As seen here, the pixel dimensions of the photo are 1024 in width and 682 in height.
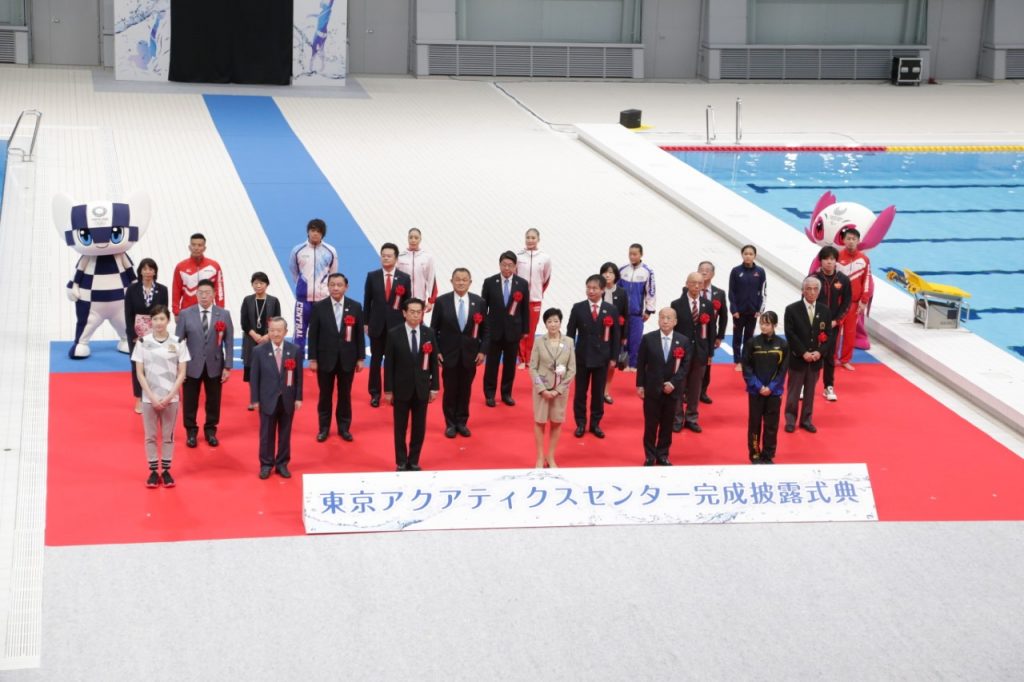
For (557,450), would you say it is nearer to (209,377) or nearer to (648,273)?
(648,273)

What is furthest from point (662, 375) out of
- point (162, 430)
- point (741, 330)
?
point (162, 430)

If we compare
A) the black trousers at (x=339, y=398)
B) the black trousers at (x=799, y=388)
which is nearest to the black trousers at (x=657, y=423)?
the black trousers at (x=799, y=388)

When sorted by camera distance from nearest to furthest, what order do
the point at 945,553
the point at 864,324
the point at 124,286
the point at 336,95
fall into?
the point at 945,553 < the point at 124,286 < the point at 864,324 < the point at 336,95

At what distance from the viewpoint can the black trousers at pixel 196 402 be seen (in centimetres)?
1062

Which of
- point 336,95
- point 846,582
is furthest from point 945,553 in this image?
point 336,95

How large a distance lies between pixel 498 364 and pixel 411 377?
1.84 m

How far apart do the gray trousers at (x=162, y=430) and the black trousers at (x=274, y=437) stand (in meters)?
0.62

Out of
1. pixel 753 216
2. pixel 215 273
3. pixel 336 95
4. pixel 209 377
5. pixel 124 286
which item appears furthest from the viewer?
pixel 336 95

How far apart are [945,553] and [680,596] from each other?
1987mm

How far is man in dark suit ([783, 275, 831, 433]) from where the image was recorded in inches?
444

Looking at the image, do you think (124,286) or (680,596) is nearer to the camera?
(680,596)

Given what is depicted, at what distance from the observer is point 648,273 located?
12.1 m

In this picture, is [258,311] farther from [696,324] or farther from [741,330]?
[741,330]

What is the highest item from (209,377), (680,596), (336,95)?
(336,95)
